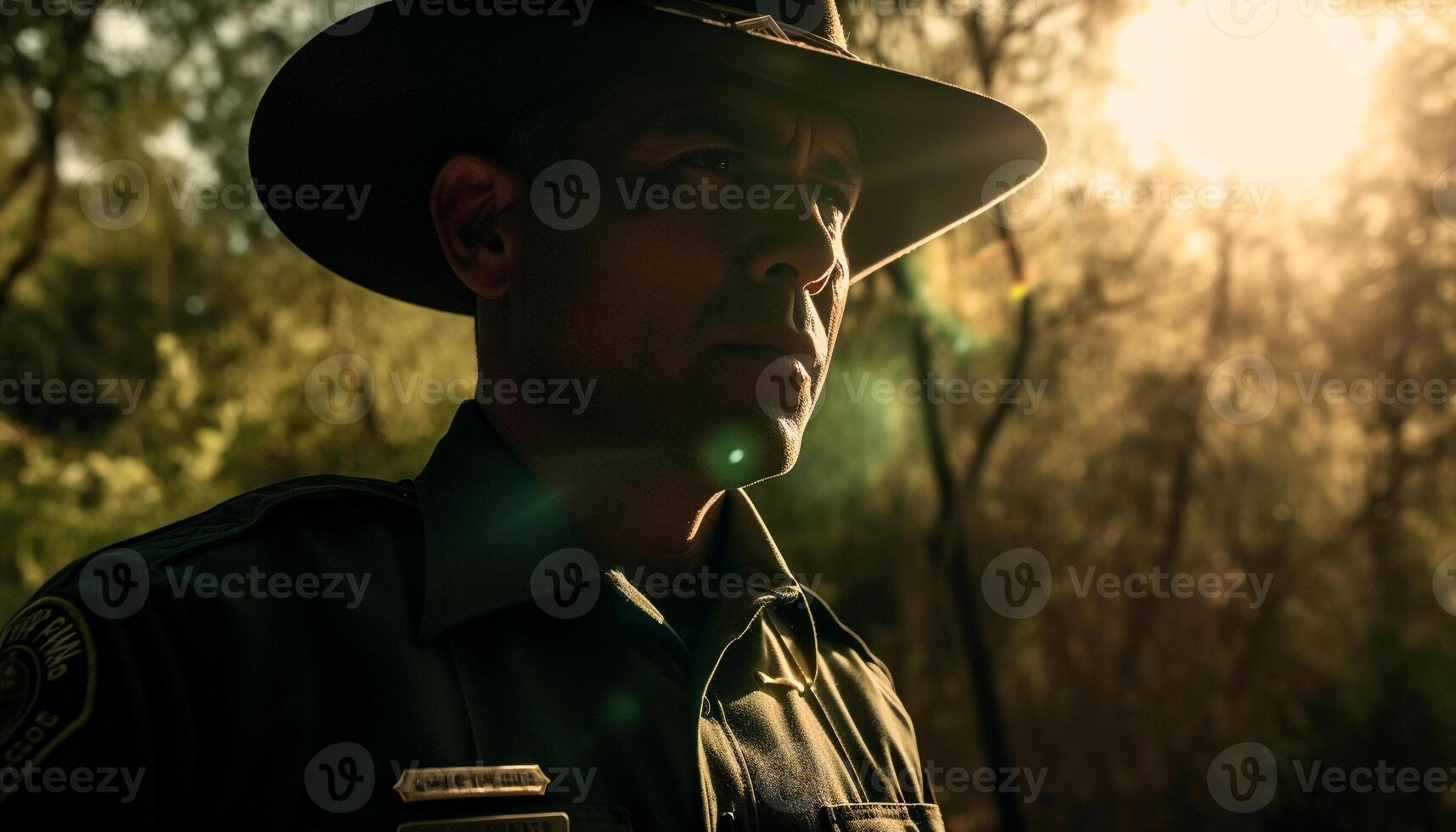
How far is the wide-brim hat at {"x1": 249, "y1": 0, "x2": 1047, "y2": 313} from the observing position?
86.0 inches

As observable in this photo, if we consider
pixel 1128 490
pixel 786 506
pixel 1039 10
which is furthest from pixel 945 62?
pixel 1128 490

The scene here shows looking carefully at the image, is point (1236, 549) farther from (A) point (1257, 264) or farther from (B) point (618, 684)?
(B) point (618, 684)

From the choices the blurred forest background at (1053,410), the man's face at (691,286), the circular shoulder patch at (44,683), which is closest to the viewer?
the circular shoulder patch at (44,683)

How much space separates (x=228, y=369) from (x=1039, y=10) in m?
10.5

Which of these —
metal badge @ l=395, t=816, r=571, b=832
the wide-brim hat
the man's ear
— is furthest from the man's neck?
the wide-brim hat

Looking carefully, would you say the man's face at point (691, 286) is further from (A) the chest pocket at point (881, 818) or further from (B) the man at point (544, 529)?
(A) the chest pocket at point (881, 818)

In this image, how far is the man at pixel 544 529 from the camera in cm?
164

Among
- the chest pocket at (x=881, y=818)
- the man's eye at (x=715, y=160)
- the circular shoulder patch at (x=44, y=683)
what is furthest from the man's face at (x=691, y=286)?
the circular shoulder patch at (x=44, y=683)

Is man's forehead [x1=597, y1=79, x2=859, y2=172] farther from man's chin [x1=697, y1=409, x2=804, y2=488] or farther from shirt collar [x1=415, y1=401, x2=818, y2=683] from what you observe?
shirt collar [x1=415, y1=401, x2=818, y2=683]

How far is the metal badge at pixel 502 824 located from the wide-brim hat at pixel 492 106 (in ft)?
4.49

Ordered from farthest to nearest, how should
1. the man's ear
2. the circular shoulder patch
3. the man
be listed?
the man's ear < the man < the circular shoulder patch

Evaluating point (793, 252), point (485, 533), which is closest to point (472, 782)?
point (485, 533)

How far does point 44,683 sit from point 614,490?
1.02m

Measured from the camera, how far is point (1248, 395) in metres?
15.4
